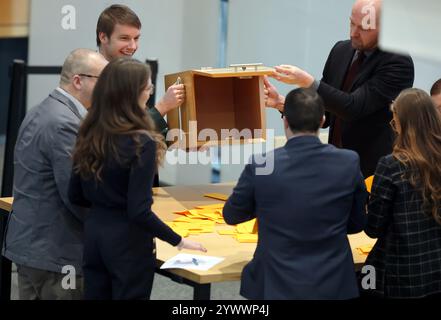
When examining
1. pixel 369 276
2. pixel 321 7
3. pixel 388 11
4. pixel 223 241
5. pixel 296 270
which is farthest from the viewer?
pixel 321 7

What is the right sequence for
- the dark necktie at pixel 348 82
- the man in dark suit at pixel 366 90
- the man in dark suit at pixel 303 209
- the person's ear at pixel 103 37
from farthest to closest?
the dark necktie at pixel 348 82 → the person's ear at pixel 103 37 → the man in dark suit at pixel 366 90 → the man in dark suit at pixel 303 209

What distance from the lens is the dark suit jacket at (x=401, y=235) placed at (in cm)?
324

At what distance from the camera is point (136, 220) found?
2.95 m

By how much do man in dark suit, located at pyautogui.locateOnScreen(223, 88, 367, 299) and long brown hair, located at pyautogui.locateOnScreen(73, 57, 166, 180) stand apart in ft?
1.41

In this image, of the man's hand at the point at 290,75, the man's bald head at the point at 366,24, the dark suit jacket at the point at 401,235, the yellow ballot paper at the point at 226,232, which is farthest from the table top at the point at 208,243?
the man's bald head at the point at 366,24

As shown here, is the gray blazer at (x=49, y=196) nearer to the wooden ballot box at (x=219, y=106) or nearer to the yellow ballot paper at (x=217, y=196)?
the wooden ballot box at (x=219, y=106)

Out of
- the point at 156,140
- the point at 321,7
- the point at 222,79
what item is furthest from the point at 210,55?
the point at 156,140

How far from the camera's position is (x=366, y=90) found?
426cm

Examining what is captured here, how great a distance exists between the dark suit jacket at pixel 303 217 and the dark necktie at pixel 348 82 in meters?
1.58

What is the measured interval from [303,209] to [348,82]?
1775 millimetres

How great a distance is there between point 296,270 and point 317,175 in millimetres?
330

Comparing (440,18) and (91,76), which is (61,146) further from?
(440,18)

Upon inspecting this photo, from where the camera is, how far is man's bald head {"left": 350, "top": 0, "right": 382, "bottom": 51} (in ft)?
14.1

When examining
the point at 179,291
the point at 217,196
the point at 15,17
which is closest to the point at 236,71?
the point at 217,196
